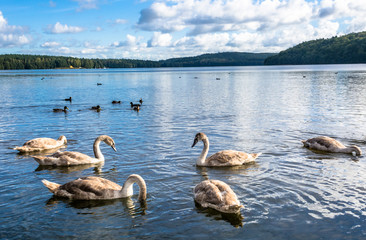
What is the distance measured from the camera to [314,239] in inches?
361

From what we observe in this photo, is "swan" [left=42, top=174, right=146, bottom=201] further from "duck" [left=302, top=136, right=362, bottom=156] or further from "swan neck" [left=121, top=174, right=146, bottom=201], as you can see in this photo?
"duck" [left=302, top=136, right=362, bottom=156]

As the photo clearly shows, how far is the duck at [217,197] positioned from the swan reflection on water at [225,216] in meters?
0.11

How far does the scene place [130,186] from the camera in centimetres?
1203

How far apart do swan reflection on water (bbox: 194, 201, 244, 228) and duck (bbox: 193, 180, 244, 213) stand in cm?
11

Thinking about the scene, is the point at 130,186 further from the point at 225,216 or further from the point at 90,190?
the point at 225,216

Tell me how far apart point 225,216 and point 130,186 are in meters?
3.51

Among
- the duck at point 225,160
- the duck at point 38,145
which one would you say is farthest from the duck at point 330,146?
the duck at point 38,145

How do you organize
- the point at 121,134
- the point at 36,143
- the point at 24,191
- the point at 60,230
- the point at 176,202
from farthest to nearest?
the point at 121,134
the point at 36,143
the point at 24,191
the point at 176,202
the point at 60,230

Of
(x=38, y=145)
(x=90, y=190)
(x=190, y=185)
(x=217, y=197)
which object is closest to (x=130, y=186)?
(x=90, y=190)

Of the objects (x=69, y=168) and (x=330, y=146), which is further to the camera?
(x=330, y=146)

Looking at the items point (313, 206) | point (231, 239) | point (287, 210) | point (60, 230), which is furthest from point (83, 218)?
point (313, 206)

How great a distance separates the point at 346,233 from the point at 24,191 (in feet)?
36.0

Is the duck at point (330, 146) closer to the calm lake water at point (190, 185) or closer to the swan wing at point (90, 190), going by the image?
the calm lake water at point (190, 185)

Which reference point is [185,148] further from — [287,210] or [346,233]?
[346,233]
